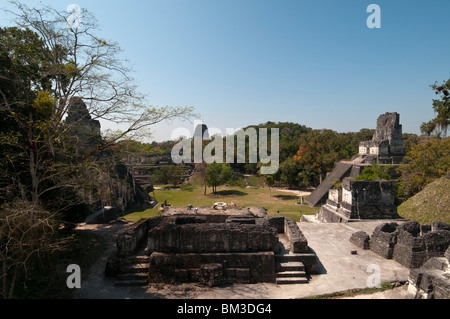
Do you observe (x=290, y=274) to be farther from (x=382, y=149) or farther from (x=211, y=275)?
(x=382, y=149)

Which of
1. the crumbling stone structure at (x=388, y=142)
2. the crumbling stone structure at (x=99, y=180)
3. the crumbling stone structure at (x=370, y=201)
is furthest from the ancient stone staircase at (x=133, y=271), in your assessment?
the crumbling stone structure at (x=388, y=142)

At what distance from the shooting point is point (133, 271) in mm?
8406

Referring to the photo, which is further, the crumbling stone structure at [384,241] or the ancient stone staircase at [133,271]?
the crumbling stone structure at [384,241]

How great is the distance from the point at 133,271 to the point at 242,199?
18.9 m

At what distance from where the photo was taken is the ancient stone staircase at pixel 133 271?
26.5ft

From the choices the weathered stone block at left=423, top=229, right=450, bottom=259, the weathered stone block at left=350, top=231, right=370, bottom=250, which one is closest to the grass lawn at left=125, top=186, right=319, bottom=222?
the weathered stone block at left=350, top=231, right=370, bottom=250

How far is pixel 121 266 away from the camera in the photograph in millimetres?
8500

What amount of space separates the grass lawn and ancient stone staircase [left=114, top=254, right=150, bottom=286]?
12.3 m

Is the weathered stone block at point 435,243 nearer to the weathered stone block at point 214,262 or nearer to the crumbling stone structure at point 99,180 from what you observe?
the weathered stone block at point 214,262

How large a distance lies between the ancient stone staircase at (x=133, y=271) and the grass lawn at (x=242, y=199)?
1225cm

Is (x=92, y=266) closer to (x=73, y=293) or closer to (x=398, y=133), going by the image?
(x=73, y=293)

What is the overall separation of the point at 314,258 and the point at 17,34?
13.3 meters

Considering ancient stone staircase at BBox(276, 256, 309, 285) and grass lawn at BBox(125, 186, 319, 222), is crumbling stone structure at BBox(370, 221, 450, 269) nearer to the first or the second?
ancient stone staircase at BBox(276, 256, 309, 285)

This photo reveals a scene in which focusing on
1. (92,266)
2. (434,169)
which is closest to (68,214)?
(92,266)
